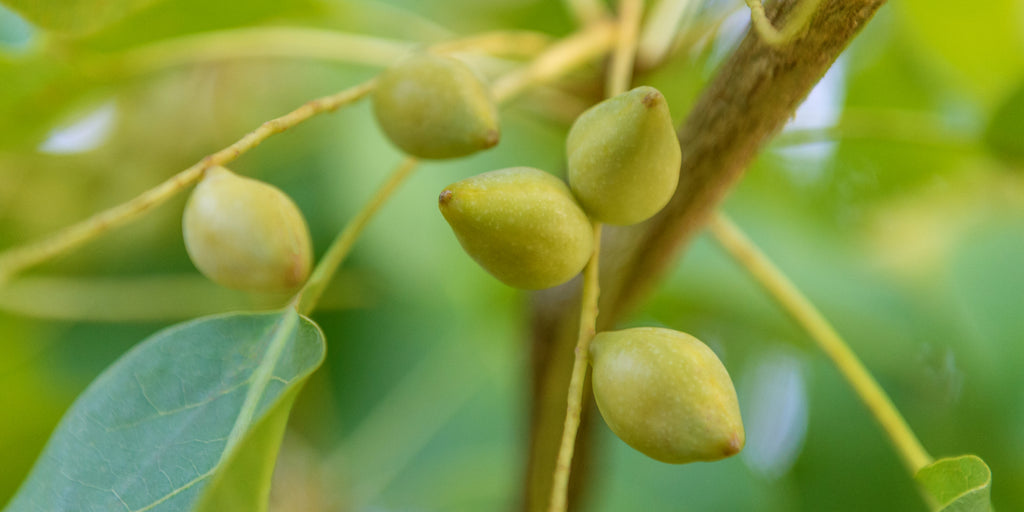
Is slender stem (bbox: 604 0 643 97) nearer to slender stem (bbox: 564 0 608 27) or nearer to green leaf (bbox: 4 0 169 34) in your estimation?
slender stem (bbox: 564 0 608 27)

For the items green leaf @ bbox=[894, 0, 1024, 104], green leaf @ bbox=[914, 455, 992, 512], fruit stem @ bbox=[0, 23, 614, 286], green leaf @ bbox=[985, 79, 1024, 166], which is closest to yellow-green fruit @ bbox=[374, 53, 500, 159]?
fruit stem @ bbox=[0, 23, 614, 286]

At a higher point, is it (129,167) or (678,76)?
(678,76)

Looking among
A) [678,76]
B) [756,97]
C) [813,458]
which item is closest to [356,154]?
[678,76]

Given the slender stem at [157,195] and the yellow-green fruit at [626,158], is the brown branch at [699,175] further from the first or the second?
the slender stem at [157,195]

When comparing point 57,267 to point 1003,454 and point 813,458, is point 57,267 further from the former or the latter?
point 1003,454

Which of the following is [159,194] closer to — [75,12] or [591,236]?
[591,236]

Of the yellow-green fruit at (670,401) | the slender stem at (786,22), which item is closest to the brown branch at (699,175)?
the slender stem at (786,22)
